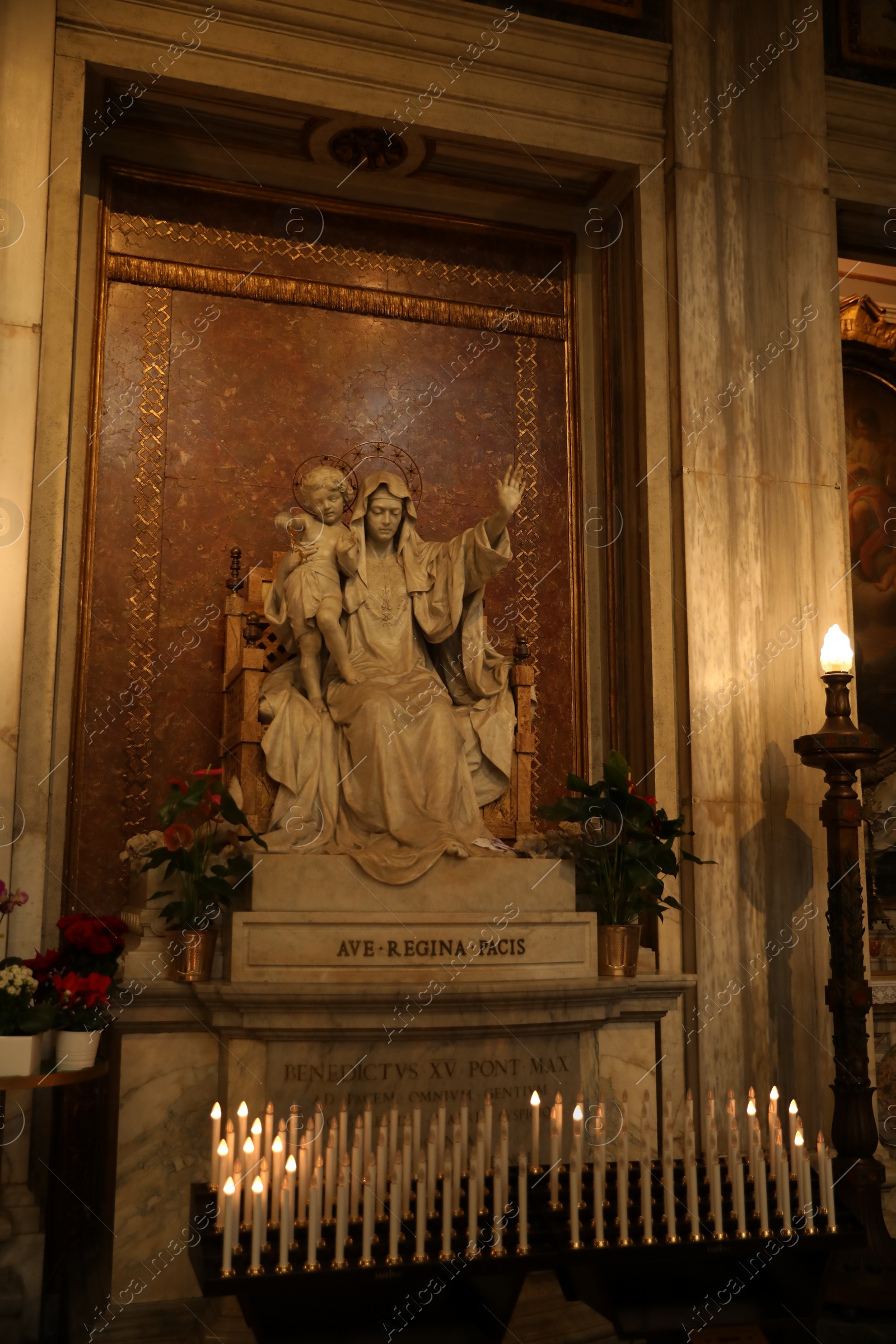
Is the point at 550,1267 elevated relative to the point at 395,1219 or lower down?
A: lower down

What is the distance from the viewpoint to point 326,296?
7.64m

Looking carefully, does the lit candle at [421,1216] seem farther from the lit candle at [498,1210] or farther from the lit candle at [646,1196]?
the lit candle at [646,1196]

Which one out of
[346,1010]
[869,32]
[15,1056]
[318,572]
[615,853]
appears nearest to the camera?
[15,1056]

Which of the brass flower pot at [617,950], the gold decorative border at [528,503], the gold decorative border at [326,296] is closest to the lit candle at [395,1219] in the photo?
the brass flower pot at [617,950]

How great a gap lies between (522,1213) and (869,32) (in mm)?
7613

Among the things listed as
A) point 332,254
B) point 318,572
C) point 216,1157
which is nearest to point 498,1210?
point 216,1157

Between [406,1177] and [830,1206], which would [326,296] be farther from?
[830,1206]

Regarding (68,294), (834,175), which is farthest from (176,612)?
(834,175)

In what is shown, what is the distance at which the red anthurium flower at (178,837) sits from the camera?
17.6 ft

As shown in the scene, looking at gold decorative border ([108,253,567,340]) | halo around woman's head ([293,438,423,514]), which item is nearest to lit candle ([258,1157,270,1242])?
halo around woman's head ([293,438,423,514])

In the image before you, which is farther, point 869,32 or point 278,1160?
point 869,32

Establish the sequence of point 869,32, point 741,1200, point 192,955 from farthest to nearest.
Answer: point 869,32, point 192,955, point 741,1200

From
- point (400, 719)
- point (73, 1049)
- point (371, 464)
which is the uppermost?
point (371, 464)

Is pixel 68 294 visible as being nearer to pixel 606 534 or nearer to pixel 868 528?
pixel 606 534
